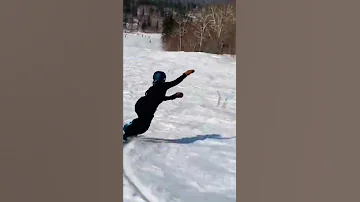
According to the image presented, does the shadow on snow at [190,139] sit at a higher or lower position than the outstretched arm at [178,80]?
lower

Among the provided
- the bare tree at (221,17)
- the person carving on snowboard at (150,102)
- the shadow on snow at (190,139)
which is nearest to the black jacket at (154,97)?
the person carving on snowboard at (150,102)

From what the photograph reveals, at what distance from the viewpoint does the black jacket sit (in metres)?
2.19

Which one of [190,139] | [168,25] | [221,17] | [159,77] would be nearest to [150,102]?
[159,77]

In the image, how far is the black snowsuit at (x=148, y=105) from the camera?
2.18m

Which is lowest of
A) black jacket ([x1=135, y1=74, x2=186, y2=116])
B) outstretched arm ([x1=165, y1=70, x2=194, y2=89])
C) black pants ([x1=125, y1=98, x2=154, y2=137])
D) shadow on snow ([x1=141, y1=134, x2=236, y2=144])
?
shadow on snow ([x1=141, y1=134, x2=236, y2=144])

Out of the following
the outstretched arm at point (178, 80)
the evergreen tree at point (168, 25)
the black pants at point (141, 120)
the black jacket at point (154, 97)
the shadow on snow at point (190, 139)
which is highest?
the evergreen tree at point (168, 25)

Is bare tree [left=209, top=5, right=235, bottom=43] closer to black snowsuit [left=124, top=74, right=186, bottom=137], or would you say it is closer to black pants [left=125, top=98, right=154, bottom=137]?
black snowsuit [left=124, top=74, right=186, bottom=137]

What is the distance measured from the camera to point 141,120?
218 cm

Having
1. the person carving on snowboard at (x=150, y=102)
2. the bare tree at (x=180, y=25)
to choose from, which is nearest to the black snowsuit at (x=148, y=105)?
the person carving on snowboard at (x=150, y=102)

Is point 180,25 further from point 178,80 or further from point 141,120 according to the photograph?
point 141,120

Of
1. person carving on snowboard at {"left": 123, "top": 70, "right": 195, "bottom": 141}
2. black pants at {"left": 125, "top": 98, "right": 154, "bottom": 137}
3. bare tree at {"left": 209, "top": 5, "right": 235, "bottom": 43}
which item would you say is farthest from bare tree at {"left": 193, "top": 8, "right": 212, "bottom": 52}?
black pants at {"left": 125, "top": 98, "right": 154, "bottom": 137}

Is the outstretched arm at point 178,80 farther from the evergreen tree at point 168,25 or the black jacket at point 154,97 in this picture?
the evergreen tree at point 168,25
